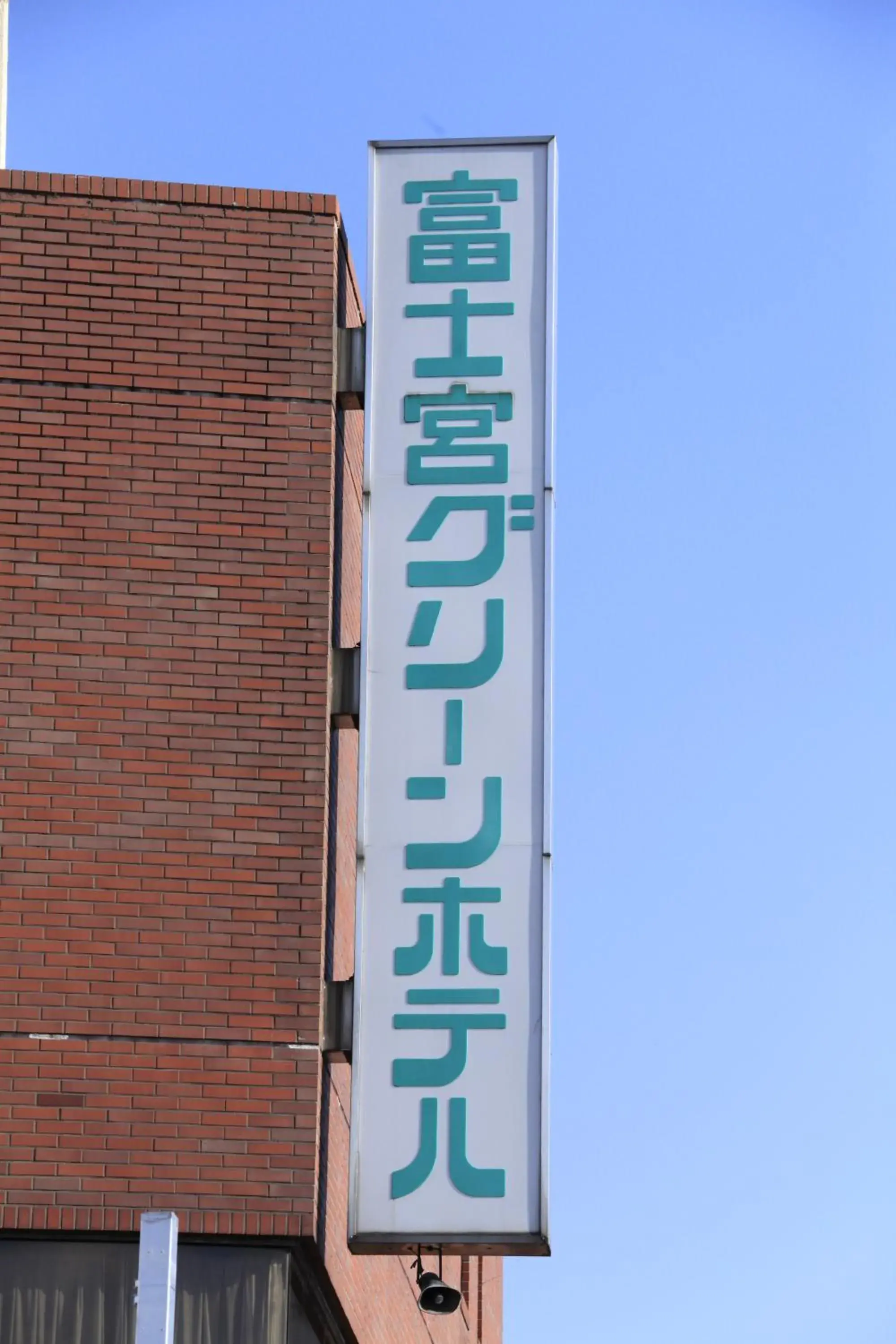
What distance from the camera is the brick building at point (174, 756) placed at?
43.4 ft

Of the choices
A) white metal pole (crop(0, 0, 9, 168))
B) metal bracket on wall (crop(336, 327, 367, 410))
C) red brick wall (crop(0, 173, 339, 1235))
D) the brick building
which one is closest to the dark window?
the brick building

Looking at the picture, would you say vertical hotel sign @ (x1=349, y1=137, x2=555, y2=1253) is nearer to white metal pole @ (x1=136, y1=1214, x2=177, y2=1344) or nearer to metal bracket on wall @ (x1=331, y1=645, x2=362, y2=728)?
metal bracket on wall @ (x1=331, y1=645, x2=362, y2=728)

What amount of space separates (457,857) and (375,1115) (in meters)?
1.61

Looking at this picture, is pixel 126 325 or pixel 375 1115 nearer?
pixel 375 1115

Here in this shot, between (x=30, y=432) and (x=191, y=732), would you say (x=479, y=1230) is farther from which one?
(x=30, y=432)

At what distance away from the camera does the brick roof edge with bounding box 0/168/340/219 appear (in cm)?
1508

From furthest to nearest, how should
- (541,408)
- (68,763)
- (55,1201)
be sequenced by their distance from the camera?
(541,408) < (68,763) < (55,1201)

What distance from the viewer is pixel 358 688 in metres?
14.5

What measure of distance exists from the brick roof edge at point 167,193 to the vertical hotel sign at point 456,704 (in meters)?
0.46

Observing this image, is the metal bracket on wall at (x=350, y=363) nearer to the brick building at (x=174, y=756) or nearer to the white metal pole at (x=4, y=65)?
the brick building at (x=174, y=756)

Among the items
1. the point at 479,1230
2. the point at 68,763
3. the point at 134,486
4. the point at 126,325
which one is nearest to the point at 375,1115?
the point at 479,1230

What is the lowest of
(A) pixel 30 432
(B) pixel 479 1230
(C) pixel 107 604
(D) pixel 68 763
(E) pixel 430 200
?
(B) pixel 479 1230

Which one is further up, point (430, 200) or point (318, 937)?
point (430, 200)

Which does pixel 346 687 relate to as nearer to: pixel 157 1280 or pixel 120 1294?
pixel 120 1294
